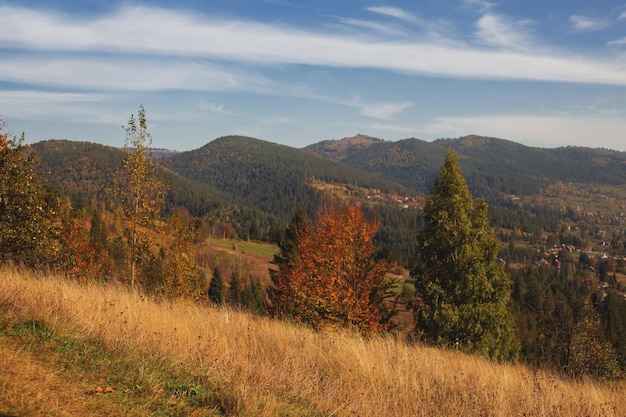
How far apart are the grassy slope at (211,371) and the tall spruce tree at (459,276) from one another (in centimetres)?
990

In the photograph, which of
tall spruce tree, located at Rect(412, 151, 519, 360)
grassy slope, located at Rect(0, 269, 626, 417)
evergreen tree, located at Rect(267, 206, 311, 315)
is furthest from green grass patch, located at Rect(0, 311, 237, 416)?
evergreen tree, located at Rect(267, 206, 311, 315)

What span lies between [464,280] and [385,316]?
25.0 ft

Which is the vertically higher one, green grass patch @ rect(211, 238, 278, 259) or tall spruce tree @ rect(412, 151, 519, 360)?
tall spruce tree @ rect(412, 151, 519, 360)

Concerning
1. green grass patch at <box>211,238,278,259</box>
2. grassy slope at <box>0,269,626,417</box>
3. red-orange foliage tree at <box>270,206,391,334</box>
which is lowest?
green grass patch at <box>211,238,278,259</box>

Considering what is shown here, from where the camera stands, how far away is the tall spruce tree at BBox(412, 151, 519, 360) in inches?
753

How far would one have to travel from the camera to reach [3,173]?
15305mm

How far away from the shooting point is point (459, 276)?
64.4ft

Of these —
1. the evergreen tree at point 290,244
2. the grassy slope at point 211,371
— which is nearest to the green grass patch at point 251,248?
the evergreen tree at point 290,244

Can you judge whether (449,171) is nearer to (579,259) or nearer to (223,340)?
(223,340)

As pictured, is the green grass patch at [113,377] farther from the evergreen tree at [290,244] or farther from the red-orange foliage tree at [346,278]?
the evergreen tree at [290,244]

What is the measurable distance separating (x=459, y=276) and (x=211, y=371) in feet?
52.8

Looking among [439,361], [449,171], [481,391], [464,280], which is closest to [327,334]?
[439,361]

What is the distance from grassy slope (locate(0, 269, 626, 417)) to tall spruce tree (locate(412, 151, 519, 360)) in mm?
9897

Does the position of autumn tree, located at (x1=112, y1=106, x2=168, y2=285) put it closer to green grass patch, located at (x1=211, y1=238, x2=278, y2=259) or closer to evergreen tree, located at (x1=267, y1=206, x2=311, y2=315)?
evergreen tree, located at (x1=267, y1=206, x2=311, y2=315)
